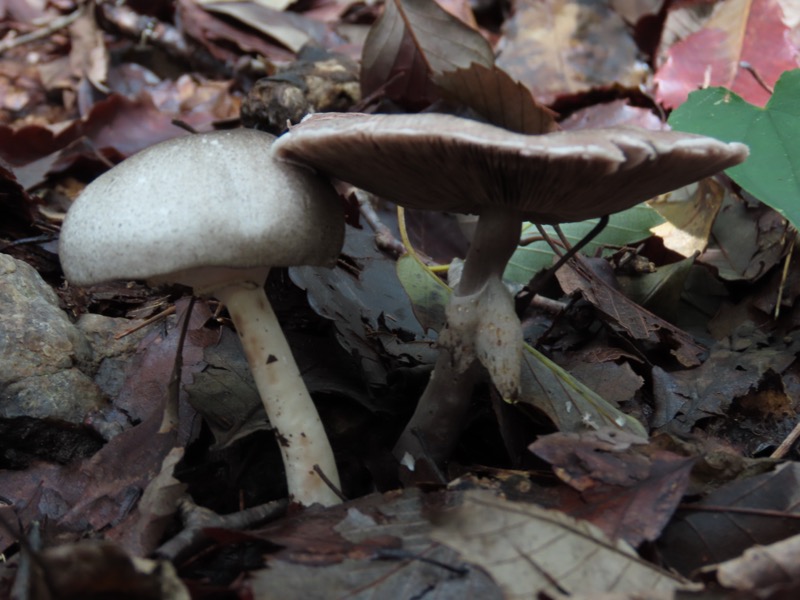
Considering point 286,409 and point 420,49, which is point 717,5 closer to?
point 420,49

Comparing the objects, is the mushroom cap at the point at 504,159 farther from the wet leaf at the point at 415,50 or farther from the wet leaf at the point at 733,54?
the wet leaf at the point at 733,54

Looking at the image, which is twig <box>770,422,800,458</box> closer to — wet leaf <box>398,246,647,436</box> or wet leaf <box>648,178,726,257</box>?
wet leaf <box>398,246,647,436</box>

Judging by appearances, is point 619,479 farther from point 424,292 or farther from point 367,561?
point 424,292

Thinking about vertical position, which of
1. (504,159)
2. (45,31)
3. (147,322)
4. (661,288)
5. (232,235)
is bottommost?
(45,31)

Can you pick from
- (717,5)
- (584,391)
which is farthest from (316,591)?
(717,5)

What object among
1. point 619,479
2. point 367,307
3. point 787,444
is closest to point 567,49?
point 367,307

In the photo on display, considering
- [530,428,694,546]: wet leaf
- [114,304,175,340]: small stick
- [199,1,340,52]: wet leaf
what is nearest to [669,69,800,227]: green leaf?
[530,428,694,546]: wet leaf

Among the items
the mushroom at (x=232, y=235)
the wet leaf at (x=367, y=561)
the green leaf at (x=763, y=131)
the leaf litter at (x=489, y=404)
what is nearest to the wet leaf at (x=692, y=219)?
the leaf litter at (x=489, y=404)
